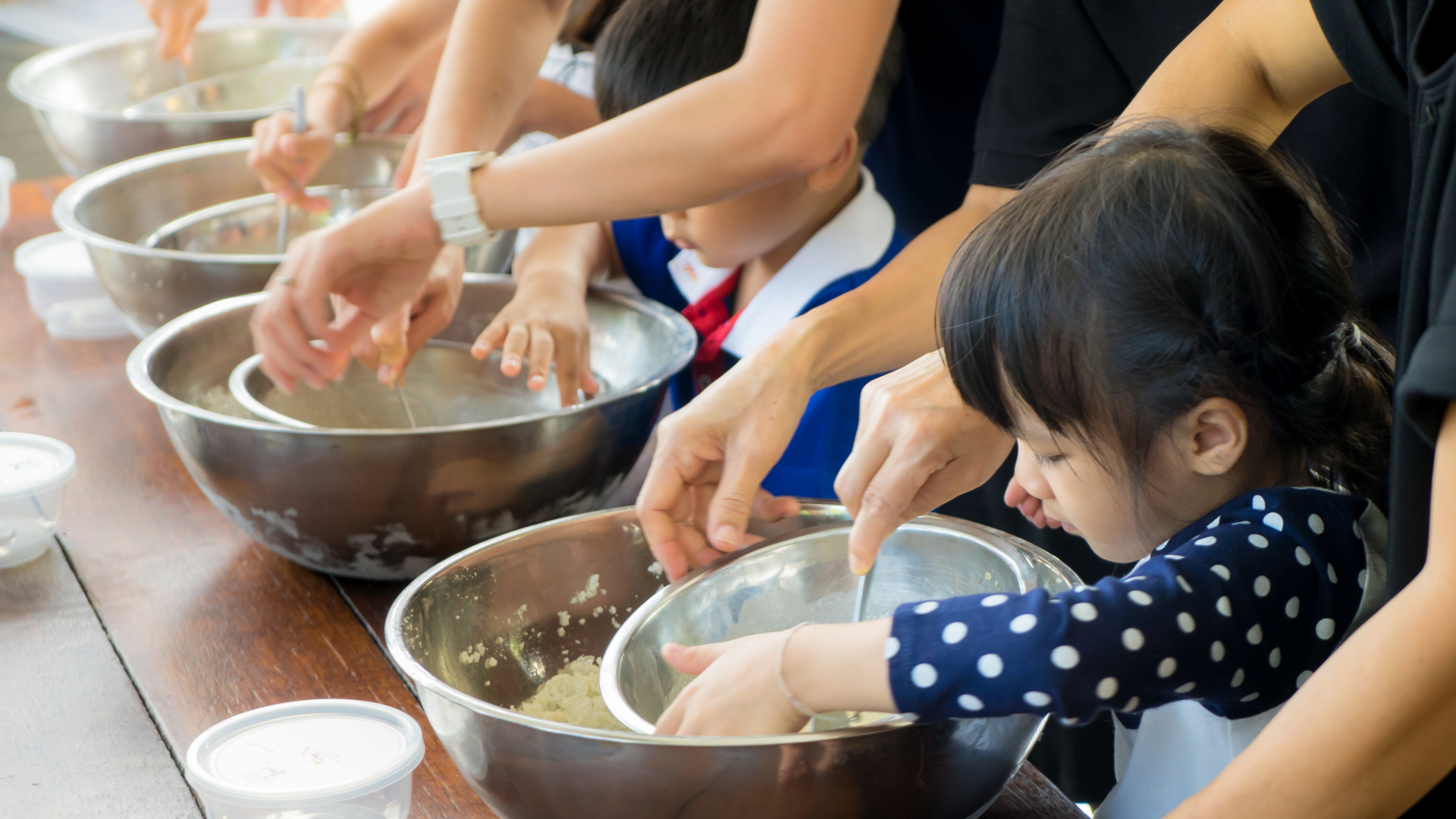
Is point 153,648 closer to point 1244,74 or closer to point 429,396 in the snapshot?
point 429,396

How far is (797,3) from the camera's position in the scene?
1.04 m

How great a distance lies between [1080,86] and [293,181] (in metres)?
1.05

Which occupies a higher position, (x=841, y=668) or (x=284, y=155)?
(x=284, y=155)

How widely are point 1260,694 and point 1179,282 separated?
243mm

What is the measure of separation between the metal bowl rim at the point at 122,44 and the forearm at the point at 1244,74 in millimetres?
1526

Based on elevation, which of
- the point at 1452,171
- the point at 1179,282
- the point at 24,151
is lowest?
the point at 24,151

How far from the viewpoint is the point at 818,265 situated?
143 cm

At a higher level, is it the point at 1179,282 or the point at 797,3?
the point at 797,3

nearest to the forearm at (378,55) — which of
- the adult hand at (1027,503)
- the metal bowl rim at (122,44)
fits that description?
the metal bowl rim at (122,44)

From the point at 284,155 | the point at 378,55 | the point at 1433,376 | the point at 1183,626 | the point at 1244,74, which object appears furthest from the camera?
the point at 378,55

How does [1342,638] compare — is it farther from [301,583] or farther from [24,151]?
[24,151]

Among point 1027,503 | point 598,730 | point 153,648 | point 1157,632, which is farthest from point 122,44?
point 1157,632

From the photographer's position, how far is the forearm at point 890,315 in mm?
1095

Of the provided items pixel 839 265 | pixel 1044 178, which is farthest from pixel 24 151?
pixel 1044 178
